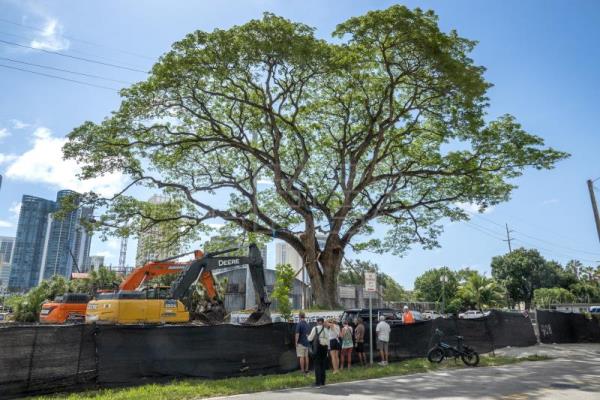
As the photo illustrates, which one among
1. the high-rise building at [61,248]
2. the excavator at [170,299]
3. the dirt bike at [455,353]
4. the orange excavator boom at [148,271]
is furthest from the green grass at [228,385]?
the high-rise building at [61,248]

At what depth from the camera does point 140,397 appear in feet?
28.9

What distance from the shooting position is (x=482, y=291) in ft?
167

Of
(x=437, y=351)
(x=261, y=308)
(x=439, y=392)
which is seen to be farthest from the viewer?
(x=261, y=308)

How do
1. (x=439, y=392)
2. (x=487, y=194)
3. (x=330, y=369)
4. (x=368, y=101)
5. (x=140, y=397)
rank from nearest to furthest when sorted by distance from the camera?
(x=140, y=397) → (x=439, y=392) → (x=330, y=369) → (x=368, y=101) → (x=487, y=194)

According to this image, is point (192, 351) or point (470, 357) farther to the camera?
point (470, 357)

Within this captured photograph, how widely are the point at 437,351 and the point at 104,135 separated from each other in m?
17.9

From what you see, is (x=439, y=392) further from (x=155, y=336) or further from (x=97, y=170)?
(x=97, y=170)

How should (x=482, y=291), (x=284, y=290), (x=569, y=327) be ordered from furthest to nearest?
(x=482, y=291) → (x=284, y=290) → (x=569, y=327)

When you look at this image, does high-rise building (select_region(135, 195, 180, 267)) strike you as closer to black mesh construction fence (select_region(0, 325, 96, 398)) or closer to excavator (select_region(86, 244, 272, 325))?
excavator (select_region(86, 244, 272, 325))

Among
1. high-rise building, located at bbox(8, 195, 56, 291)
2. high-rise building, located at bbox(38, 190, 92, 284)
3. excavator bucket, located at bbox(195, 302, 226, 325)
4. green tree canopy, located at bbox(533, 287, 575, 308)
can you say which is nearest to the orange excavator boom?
excavator bucket, located at bbox(195, 302, 226, 325)

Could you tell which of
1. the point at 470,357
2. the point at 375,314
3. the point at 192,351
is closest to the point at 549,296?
the point at 375,314

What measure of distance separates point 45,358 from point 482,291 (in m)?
50.0

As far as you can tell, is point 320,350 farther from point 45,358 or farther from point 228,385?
point 45,358

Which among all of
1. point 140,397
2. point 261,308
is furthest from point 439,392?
point 261,308
